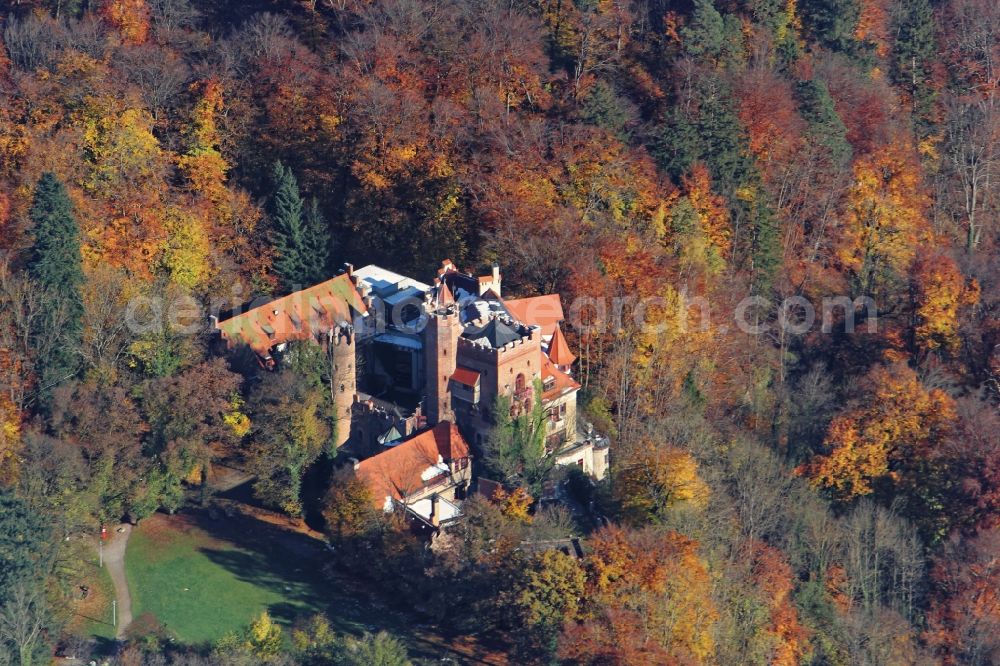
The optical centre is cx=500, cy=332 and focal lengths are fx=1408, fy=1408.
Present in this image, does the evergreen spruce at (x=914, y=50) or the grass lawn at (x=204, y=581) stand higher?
the evergreen spruce at (x=914, y=50)

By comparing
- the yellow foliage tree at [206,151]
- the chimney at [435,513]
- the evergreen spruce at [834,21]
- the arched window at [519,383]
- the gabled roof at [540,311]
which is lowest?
the chimney at [435,513]

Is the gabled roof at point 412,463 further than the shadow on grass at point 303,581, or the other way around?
the gabled roof at point 412,463

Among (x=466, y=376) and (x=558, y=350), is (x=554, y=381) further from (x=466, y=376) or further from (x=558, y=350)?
(x=466, y=376)

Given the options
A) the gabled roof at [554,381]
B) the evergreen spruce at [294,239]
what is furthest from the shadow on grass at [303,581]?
the evergreen spruce at [294,239]

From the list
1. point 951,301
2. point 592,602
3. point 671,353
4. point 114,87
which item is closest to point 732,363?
point 671,353

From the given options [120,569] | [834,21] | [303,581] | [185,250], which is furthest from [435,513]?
[834,21]

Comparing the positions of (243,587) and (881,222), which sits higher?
(881,222)

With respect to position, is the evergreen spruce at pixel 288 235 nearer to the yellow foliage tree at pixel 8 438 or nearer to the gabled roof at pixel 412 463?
the gabled roof at pixel 412 463
